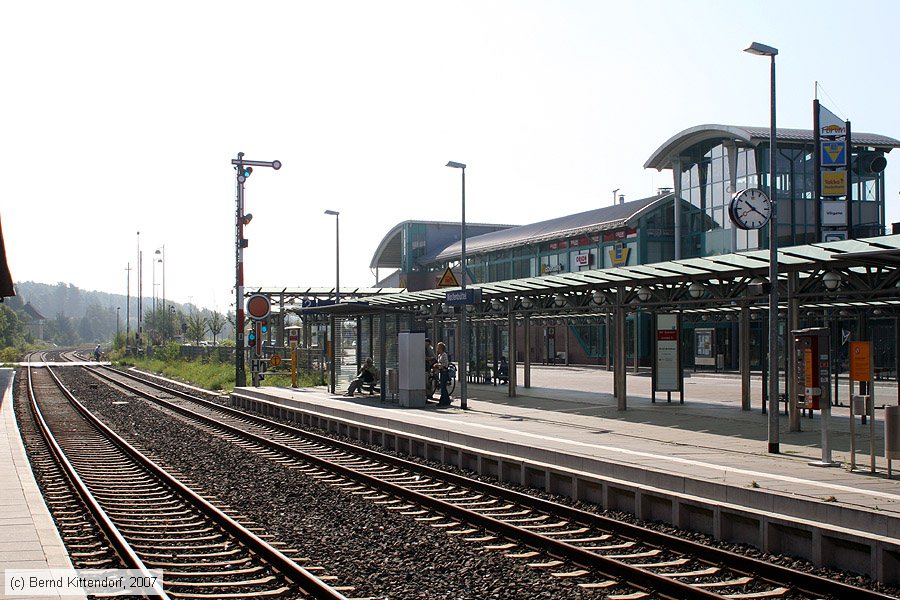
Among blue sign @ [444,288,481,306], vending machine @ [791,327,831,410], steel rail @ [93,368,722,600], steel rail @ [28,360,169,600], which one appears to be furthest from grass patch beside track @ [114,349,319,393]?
vending machine @ [791,327,831,410]

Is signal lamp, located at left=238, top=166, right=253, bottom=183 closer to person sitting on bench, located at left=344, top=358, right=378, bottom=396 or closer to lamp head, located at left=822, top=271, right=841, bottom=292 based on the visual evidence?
person sitting on bench, located at left=344, top=358, right=378, bottom=396

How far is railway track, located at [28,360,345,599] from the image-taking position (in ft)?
26.4

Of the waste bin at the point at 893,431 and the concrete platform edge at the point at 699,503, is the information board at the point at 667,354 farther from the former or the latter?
the waste bin at the point at 893,431

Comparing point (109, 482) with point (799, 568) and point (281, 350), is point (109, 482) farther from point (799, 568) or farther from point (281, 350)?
point (281, 350)

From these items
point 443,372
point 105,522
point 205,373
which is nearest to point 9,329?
point 205,373

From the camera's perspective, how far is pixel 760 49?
14.0 meters

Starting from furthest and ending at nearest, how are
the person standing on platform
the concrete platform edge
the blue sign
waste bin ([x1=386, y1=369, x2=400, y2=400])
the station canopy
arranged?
1. waste bin ([x1=386, y1=369, x2=400, y2=400])
2. the person standing on platform
3. the blue sign
4. the station canopy
5. the concrete platform edge

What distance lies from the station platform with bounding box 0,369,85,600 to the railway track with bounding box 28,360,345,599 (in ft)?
1.62

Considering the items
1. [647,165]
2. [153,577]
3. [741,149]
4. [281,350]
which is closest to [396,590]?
[153,577]

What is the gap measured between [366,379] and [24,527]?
1881cm

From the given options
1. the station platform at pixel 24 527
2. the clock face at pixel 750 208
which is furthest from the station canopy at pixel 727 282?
the station platform at pixel 24 527

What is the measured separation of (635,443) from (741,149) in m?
33.1

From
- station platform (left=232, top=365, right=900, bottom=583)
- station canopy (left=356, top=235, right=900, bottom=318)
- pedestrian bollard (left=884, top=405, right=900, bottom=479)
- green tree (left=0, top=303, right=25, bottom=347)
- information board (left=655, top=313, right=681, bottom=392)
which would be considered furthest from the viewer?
green tree (left=0, top=303, right=25, bottom=347)

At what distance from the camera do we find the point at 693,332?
4241cm
